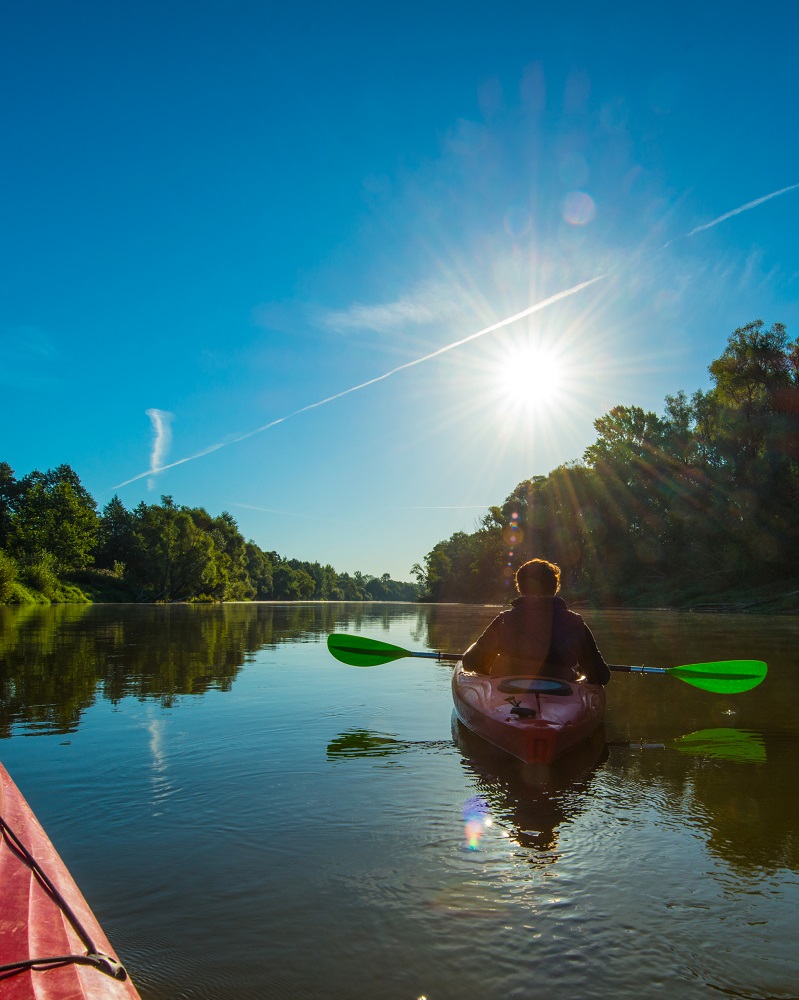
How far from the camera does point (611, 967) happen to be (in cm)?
251

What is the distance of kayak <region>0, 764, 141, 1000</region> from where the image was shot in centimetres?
166

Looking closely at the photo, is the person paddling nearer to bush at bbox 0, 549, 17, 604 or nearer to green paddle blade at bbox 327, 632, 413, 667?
green paddle blade at bbox 327, 632, 413, 667

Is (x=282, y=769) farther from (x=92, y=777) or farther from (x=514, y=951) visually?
(x=514, y=951)

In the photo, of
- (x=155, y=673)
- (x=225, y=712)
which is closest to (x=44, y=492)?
(x=155, y=673)

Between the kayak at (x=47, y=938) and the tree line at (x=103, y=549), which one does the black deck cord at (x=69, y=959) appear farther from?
the tree line at (x=103, y=549)

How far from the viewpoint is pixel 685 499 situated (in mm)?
44594

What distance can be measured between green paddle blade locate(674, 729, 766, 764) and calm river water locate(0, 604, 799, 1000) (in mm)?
43

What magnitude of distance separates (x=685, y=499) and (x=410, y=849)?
148 feet

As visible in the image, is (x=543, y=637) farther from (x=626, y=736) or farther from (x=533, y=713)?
(x=626, y=736)

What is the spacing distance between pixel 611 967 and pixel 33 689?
335 inches

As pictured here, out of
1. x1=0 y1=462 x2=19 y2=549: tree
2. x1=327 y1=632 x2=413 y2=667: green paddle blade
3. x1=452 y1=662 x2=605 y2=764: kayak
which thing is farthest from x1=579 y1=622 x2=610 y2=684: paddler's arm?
x1=0 y1=462 x2=19 y2=549: tree

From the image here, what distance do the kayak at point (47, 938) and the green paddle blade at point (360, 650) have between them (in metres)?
5.87

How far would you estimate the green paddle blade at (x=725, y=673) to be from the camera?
7.35 metres

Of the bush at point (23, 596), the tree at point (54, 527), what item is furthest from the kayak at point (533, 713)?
the tree at point (54, 527)
